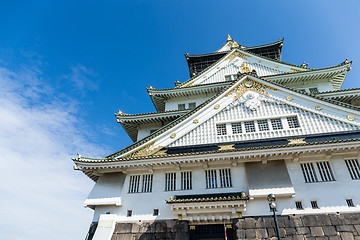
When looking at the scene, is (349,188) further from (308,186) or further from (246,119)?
(246,119)

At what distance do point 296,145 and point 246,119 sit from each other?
422cm

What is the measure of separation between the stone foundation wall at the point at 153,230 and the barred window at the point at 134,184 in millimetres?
2056

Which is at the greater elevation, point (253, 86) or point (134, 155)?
point (253, 86)

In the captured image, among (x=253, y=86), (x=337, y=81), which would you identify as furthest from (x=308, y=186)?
(x=337, y=81)

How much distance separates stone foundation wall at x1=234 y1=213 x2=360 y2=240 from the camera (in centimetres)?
1073

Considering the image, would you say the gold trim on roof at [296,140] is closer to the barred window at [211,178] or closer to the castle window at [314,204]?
the castle window at [314,204]

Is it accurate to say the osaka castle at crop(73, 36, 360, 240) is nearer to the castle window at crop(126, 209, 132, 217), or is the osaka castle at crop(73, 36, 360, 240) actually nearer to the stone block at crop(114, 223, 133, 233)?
the stone block at crop(114, 223, 133, 233)

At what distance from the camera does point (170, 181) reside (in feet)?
45.9

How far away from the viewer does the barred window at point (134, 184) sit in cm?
1408

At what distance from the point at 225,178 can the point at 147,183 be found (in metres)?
5.31

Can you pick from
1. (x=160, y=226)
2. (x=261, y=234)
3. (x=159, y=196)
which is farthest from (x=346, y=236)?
(x=159, y=196)

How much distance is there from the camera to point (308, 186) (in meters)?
12.1

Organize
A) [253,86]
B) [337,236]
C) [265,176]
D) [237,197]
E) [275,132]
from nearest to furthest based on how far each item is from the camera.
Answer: [337,236] < [237,197] < [265,176] < [275,132] < [253,86]

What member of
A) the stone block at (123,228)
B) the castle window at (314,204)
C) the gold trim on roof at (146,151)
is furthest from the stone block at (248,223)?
the gold trim on roof at (146,151)
